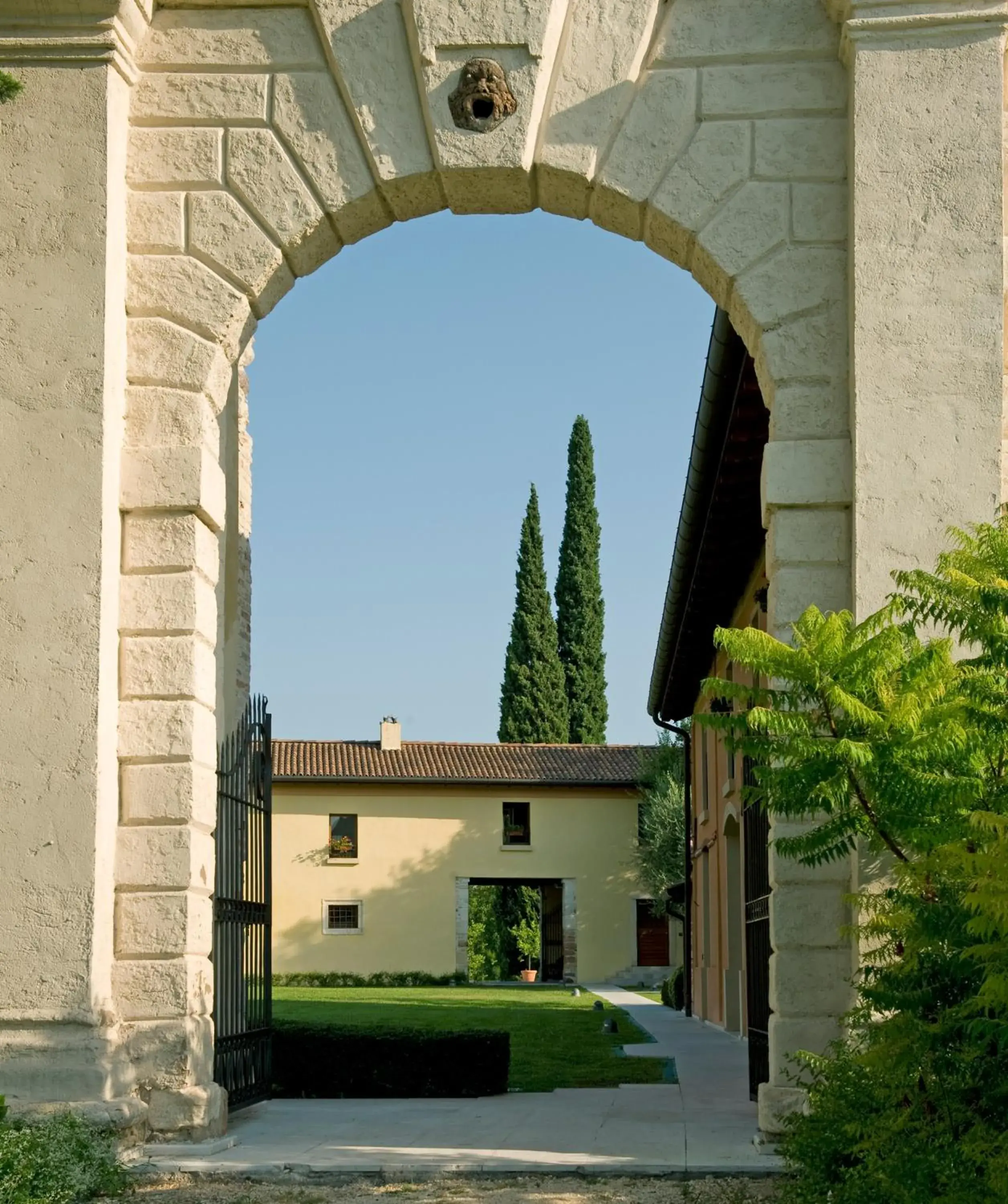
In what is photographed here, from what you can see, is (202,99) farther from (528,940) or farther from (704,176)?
(528,940)

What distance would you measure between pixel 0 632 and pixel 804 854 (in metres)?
4.05

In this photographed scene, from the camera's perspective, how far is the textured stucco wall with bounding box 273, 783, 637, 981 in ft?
140

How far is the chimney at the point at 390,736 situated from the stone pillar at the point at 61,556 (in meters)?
38.2

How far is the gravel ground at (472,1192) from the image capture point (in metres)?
6.61

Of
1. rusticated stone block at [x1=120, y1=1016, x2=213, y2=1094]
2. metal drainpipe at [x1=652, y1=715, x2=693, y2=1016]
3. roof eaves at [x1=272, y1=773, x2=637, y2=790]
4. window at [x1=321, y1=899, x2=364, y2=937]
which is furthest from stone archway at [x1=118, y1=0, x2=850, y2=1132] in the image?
window at [x1=321, y1=899, x2=364, y2=937]

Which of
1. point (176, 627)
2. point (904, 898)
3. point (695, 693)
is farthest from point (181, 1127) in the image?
point (695, 693)

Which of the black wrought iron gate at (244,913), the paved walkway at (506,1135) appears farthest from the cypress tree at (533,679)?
the black wrought iron gate at (244,913)

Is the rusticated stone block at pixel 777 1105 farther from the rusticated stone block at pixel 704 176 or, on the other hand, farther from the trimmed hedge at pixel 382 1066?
the trimmed hedge at pixel 382 1066

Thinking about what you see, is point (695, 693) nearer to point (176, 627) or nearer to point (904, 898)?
point (176, 627)

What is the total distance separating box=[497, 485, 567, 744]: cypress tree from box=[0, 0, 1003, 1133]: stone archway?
133 feet

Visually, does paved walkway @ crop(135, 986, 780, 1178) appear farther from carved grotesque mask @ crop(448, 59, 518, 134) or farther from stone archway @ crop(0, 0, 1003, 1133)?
carved grotesque mask @ crop(448, 59, 518, 134)

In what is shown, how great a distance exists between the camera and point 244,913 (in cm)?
953


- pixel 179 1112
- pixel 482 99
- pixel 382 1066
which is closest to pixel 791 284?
pixel 482 99

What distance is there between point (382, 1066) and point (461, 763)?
33.3m
